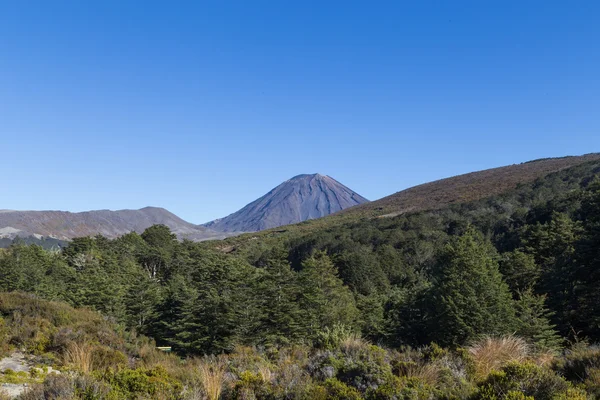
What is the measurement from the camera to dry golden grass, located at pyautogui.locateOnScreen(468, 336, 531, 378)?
6.13 m

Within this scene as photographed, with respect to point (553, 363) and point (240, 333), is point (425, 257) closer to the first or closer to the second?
point (240, 333)

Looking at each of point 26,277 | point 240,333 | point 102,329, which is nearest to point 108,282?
point 26,277

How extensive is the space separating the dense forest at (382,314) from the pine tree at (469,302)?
8 centimetres

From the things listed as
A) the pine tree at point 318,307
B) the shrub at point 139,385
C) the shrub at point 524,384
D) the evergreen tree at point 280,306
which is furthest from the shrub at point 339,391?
the pine tree at point 318,307

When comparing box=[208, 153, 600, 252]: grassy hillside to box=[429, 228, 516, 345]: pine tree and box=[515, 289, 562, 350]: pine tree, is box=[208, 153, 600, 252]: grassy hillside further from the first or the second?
box=[515, 289, 562, 350]: pine tree

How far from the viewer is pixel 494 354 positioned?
21.3 ft

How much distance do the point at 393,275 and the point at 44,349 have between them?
46.3m

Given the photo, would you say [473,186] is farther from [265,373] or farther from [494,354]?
[265,373]

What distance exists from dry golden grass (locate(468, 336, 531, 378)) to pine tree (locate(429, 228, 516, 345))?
1586 centimetres

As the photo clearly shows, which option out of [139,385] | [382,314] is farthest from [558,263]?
[139,385]

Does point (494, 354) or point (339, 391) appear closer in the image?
point (339, 391)

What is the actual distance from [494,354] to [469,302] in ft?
60.4

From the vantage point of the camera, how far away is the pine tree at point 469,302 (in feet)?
72.8

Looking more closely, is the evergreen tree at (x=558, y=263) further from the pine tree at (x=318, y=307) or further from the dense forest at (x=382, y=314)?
the pine tree at (x=318, y=307)
